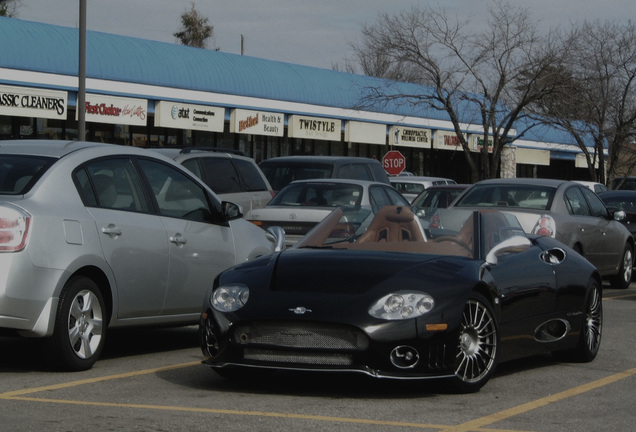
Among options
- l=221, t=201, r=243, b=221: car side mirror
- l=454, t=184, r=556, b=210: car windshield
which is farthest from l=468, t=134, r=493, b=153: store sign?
l=221, t=201, r=243, b=221: car side mirror

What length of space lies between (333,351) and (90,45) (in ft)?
85.0

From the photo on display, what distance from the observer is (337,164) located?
19516 mm

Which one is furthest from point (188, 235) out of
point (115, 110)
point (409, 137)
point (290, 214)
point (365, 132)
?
point (409, 137)

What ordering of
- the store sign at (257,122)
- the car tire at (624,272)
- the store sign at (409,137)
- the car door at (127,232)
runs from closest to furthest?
the car door at (127,232) < the car tire at (624,272) < the store sign at (257,122) < the store sign at (409,137)

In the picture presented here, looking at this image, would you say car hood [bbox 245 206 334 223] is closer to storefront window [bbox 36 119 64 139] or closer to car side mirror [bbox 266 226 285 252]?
car side mirror [bbox 266 226 285 252]

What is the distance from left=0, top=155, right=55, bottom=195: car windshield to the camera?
820cm

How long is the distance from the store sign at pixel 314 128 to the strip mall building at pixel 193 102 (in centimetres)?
4

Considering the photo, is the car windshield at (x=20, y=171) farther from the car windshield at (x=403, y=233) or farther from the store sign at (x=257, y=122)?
the store sign at (x=257, y=122)

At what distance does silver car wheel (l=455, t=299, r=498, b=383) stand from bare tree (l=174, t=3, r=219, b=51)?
65486mm

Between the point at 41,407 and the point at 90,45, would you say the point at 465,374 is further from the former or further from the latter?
the point at 90,45

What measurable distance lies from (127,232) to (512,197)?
785 cm

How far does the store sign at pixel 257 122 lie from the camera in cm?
3650

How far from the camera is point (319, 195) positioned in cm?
1639

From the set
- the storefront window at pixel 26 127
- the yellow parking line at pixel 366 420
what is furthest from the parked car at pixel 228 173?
the storefront window at pixel 26 127
